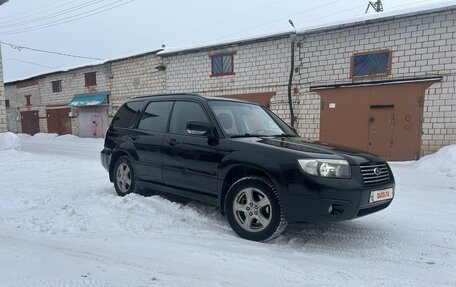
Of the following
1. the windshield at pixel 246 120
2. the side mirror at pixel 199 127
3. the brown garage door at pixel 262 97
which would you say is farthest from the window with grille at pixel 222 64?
the side mirror at pixel 199 127

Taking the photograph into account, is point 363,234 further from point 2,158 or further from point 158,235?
point 2,158

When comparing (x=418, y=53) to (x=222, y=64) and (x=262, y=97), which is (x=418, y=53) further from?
(x=222, y=64)

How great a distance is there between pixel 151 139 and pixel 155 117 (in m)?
0.39

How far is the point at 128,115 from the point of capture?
18.6 ft

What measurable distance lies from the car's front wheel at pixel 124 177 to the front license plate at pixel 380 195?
11.5 feet

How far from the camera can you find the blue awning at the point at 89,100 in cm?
2108

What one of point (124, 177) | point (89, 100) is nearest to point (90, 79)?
point (89, 100)

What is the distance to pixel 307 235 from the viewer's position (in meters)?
3.96

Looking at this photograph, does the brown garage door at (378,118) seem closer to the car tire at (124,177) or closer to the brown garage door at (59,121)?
the car tire at (124,177)

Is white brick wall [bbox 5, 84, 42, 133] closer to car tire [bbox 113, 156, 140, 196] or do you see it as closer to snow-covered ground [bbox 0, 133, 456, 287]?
snow-covered ground [bbox 0, 133, 456, 287]

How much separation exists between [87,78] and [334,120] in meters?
17.3

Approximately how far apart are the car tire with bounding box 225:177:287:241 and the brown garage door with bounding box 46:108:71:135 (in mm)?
23239

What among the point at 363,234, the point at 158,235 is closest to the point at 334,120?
the point at 363,234

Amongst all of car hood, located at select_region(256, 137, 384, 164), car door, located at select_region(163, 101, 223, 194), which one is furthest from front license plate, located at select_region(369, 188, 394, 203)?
car door, located at select_region(163, 101, 223, 194)
